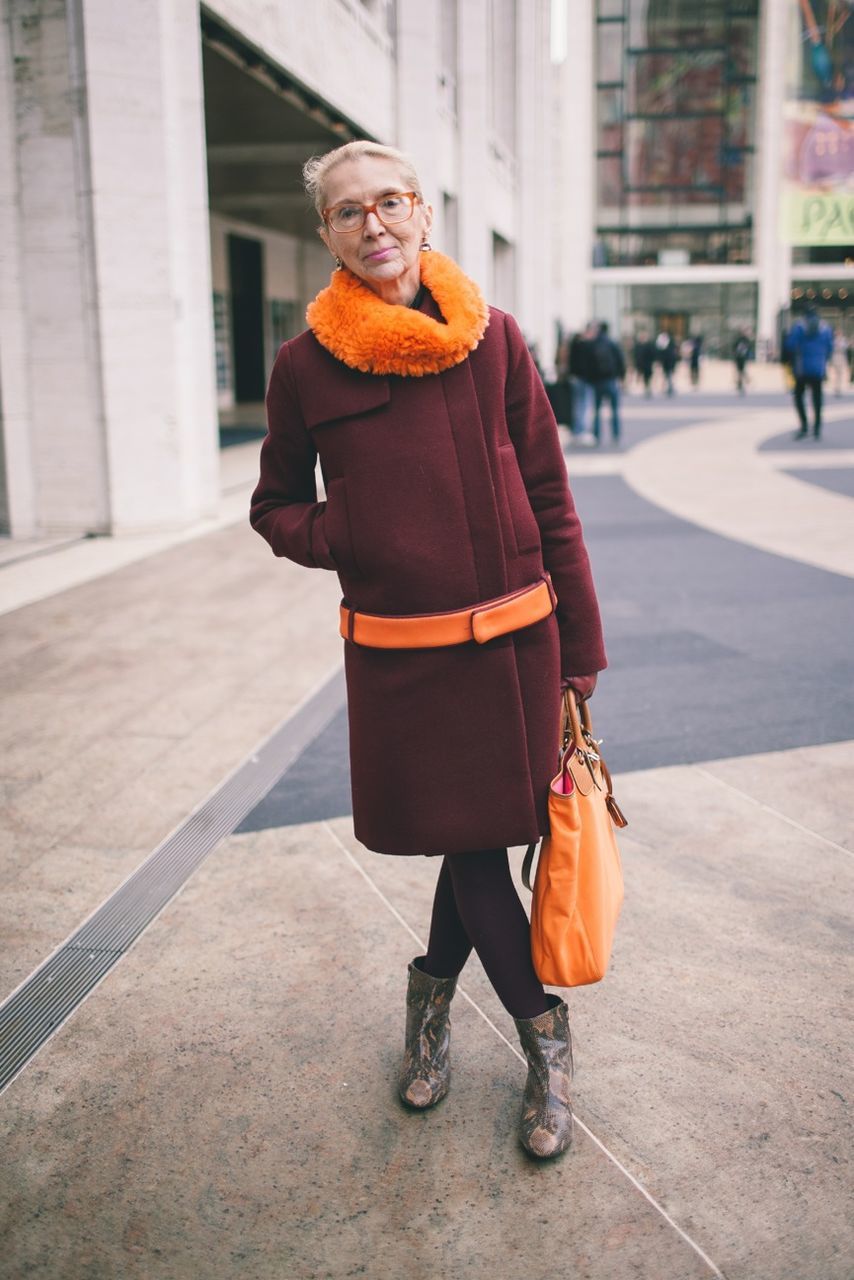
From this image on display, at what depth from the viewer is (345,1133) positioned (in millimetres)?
2492

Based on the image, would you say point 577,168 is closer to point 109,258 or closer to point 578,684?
point 109,258

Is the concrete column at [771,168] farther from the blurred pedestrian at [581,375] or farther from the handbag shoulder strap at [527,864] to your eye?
the handbag shoulder strap at [527,864]

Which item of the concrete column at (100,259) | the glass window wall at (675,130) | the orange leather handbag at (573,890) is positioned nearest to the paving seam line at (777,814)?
the orange leather handbag at (573,890)

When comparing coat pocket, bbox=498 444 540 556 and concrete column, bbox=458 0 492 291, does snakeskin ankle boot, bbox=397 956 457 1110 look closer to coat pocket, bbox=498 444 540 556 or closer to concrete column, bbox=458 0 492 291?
coat pocket, bbox=498 444 540 556

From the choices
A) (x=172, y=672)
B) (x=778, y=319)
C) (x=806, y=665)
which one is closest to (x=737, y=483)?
(x=806, y=665)

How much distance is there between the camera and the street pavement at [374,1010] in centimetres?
221

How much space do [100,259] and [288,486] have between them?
832 centimetres

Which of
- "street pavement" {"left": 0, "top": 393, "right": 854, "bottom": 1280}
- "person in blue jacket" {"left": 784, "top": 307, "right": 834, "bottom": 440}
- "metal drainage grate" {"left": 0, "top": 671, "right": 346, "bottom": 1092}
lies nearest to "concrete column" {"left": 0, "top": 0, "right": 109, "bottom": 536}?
"street pavement" {"left": 0, "top": 393, "right": 854, "bottom": 1280}

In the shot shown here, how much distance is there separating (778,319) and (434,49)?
44.0 metres

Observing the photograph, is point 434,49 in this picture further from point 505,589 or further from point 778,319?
point 778,319

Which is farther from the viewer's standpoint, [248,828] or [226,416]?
[226,416]

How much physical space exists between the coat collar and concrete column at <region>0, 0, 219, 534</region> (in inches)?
331

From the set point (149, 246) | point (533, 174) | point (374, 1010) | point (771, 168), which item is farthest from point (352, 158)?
point (771, 168)

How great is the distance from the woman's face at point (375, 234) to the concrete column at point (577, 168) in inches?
2375
